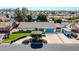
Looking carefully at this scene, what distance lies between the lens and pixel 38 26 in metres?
2.95

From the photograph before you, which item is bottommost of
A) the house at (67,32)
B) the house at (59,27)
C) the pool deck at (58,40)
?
the pool deck at (58,40)

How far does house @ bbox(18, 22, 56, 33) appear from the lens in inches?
115

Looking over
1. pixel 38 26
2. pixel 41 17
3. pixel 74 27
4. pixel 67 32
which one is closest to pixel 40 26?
pixel 38 26

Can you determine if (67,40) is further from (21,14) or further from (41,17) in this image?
(21,14)

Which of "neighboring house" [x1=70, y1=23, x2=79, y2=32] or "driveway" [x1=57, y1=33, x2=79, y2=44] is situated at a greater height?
"neighboring house" [x1=70, y1=23, x2=79, y2=32]

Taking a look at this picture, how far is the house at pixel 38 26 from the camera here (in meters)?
2.92

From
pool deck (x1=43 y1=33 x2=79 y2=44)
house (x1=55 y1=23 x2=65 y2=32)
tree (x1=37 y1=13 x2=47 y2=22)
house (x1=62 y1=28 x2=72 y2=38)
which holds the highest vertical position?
tree (x1=37 y1=13 x2=47 y2=22)

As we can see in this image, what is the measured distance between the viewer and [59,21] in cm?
303

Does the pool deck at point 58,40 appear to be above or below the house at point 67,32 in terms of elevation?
below

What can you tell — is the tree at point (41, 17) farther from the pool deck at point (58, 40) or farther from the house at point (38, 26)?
the pool deck at point (58, 40)

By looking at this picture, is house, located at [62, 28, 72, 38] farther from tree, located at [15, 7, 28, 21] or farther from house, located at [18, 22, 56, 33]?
tree, located at [15, 7, 28, 21]

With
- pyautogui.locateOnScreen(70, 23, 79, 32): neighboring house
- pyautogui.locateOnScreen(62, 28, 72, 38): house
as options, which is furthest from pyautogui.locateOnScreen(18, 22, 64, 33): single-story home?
pyautogui.locateOnScreen(70, 23, 79, 32): neighboring house

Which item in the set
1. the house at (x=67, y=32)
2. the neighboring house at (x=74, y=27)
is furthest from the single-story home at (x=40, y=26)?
the neighboring house at (x=74, y=27)

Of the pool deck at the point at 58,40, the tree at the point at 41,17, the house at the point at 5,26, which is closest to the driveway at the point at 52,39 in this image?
the pool deck at the point at 58,40
